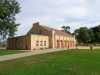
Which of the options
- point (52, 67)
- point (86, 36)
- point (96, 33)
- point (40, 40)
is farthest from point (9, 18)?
point (96, 33)

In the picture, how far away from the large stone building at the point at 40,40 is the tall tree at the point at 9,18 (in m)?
16.8

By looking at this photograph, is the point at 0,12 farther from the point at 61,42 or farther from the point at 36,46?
A: the point at 61,42

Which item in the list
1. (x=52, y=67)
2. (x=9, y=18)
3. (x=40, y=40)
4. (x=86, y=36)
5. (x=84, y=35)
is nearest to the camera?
(x=52, y=67)

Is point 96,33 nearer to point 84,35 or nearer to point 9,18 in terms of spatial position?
point 84,35

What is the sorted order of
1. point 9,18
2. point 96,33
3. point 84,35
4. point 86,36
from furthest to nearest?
point 96,33 < point 84,35 < point 86,36 < point 9,18

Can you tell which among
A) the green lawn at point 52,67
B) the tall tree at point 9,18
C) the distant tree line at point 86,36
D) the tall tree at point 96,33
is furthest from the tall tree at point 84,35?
the green lawn at point 52,67

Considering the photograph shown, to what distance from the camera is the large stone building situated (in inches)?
2849

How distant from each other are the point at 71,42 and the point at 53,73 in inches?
3295

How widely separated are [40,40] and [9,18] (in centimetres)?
2279

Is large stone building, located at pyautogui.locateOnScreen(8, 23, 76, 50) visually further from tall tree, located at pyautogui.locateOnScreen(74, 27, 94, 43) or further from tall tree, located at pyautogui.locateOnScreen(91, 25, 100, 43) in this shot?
tall tree, located at pyautogui.locateOnScreen(91, 25, 100, 43)

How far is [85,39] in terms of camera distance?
128 meters

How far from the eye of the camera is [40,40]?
75.4 meters

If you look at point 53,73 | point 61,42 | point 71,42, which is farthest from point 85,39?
point 53,73

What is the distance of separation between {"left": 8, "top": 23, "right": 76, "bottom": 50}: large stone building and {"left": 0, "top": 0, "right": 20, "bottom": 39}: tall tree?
16760mm
